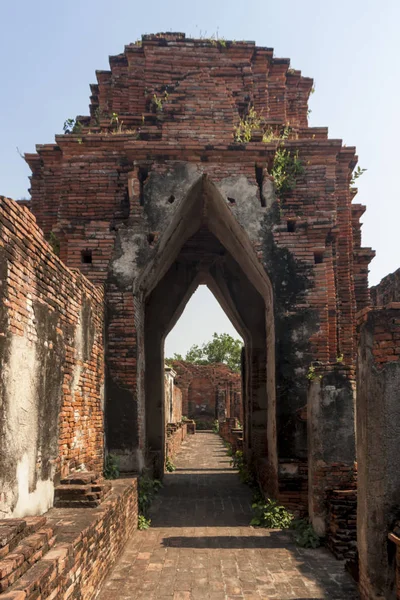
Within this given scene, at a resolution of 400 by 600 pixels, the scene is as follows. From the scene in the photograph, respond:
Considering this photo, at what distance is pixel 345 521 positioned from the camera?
6.45 meters

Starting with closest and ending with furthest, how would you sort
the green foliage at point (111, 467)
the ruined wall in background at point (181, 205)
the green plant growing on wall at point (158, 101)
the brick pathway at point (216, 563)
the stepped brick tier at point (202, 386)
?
the brick pathway at point (216, 563)
the green foliage at point (111, 467)
the ruined wall in background at point (181, 205)
the green plant growing on wall at point (158, 101)
the stepped brick tier at point (202, 386)

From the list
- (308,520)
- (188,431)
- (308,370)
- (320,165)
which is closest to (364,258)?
(320,165)

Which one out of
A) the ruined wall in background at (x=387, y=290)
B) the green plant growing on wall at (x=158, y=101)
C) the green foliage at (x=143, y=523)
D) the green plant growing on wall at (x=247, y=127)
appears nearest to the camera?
the green foliage at (x=143, y=523)

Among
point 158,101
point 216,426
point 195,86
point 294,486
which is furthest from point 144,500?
point 216,426

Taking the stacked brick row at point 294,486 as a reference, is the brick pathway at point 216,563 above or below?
below

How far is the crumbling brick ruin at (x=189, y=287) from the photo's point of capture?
487cm

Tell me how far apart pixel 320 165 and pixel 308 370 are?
12.1ft

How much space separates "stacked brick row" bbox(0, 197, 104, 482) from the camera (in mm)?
4641

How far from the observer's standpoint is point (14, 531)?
12.4 feet

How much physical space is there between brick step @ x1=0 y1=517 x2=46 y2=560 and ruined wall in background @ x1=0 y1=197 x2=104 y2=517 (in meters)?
0.37

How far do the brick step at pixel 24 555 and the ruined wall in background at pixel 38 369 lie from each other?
1.75 feet

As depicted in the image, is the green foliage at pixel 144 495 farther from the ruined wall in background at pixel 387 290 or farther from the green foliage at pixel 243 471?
the ruined wall in background at pixel 387 290

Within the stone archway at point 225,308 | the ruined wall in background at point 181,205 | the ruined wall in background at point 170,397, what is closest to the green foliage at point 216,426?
the ruined wall in background at point 170,397

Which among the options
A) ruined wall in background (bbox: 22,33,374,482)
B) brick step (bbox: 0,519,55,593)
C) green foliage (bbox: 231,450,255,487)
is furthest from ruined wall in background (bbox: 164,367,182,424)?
brick step (bbox: 0,519,55,593)
